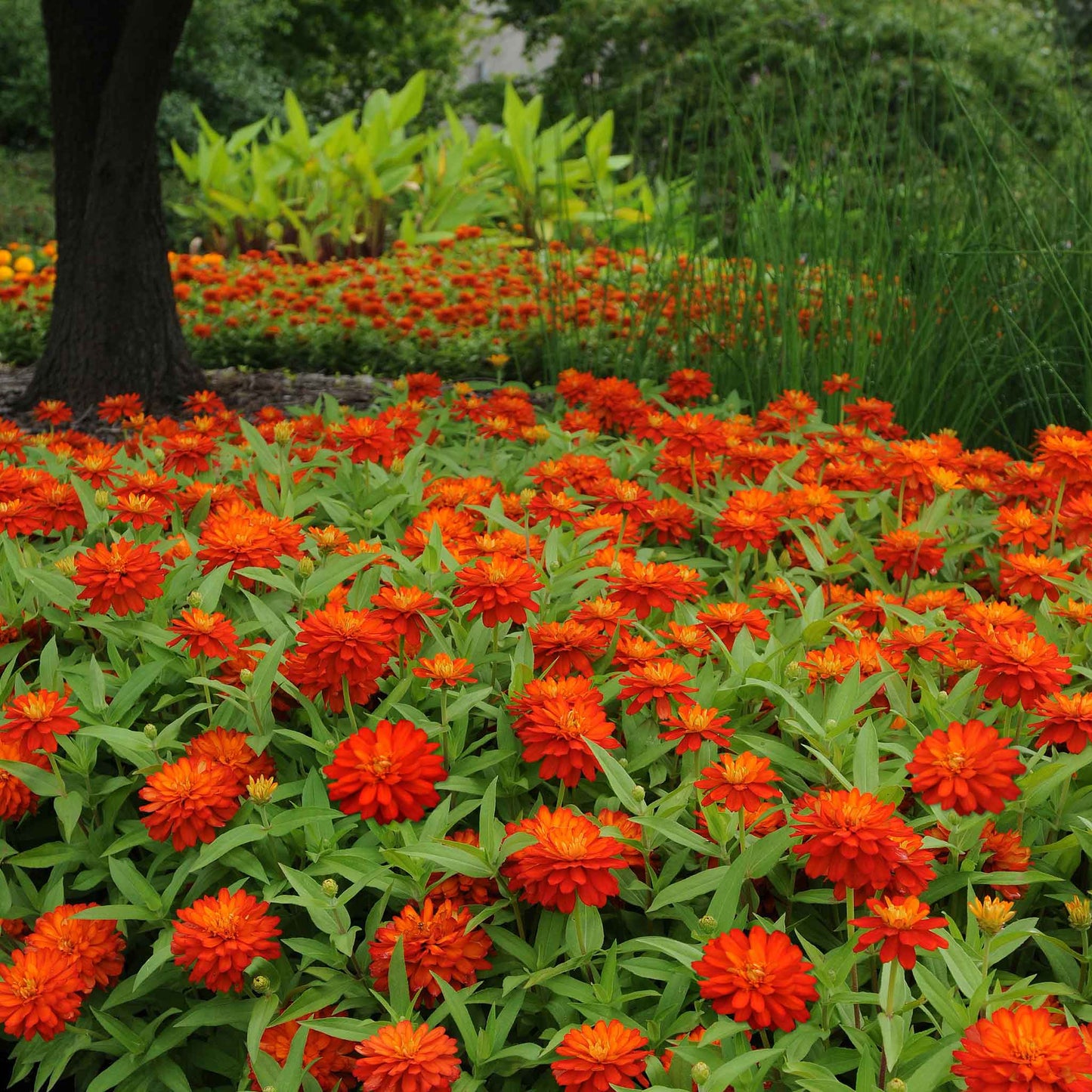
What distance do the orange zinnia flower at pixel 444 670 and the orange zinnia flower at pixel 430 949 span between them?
0.90 feet

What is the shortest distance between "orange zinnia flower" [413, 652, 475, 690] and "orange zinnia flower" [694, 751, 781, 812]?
318mm

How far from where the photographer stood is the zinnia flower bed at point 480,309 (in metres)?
3.19

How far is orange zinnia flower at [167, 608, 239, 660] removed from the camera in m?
1.38

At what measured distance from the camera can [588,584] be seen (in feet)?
5.57

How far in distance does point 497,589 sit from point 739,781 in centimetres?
38

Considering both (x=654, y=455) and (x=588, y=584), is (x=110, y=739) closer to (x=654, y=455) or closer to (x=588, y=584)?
(x=588, y=584)

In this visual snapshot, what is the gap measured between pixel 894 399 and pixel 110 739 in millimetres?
2213

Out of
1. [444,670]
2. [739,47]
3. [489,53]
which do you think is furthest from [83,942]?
[489,53]

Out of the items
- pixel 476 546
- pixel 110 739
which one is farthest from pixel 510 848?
pixel 476 546

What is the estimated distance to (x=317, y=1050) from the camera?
1.16m

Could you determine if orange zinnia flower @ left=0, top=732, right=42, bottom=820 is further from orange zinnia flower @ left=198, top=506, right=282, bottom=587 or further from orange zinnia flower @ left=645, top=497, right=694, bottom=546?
orange zinnia flower @ left=645, top=497, right=694, bottom=546

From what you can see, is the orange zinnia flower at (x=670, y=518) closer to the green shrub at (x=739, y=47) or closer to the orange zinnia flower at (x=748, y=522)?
the orange zinnia flower at (x=748, y=522)

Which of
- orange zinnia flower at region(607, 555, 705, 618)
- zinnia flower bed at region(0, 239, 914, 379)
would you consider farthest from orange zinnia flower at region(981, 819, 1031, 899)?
zinnia flower bed at region(0, 239, 914, 379)

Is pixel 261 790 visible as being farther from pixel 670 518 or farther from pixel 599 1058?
pixel 670 518
